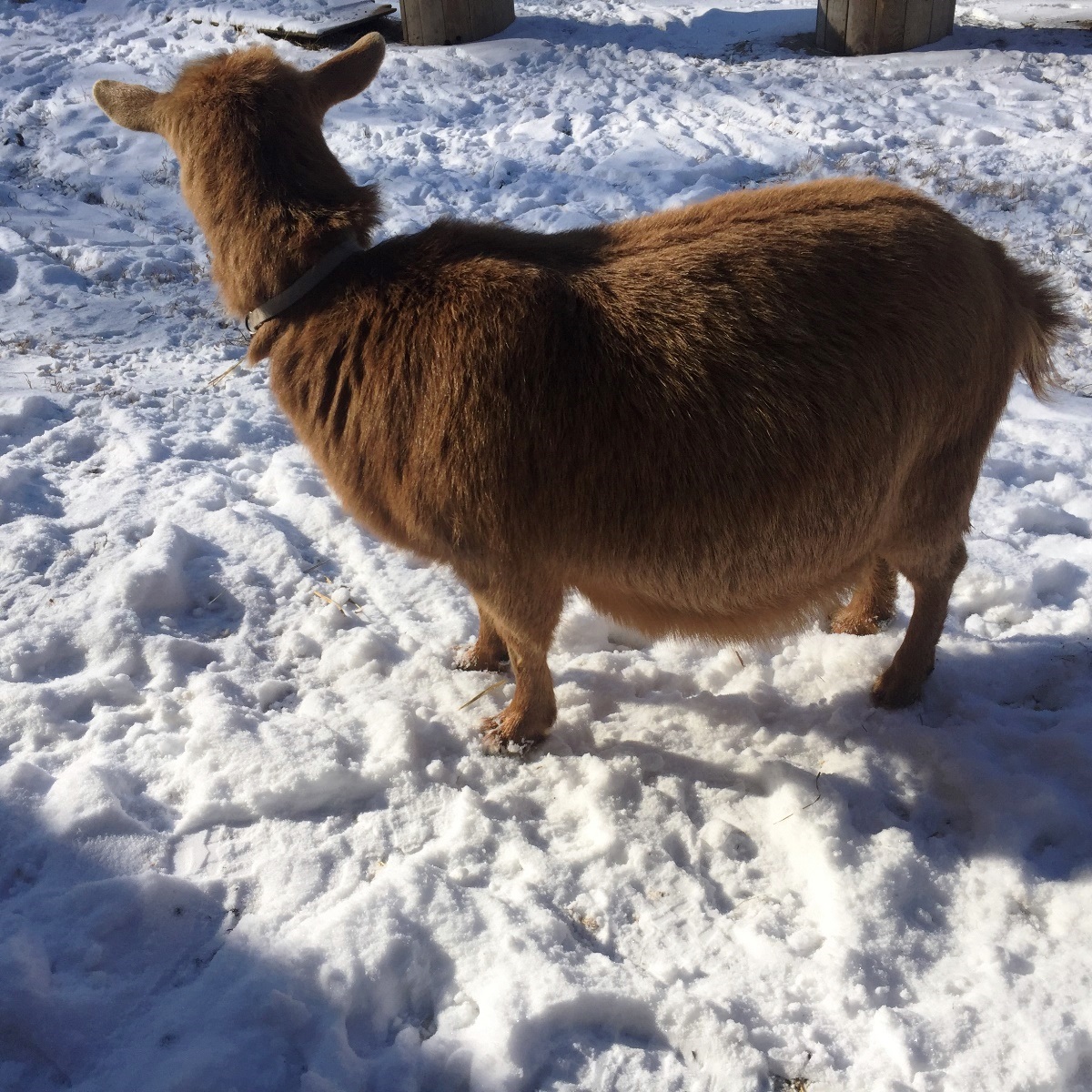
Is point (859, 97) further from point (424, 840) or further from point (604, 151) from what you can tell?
point (424, 840)

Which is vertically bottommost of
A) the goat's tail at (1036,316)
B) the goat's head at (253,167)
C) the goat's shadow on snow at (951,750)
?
the goat's shadow on snow at (951,750)

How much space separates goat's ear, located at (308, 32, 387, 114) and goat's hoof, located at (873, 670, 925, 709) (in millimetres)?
2421

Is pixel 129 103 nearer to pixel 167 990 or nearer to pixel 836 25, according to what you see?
pixel 167 990

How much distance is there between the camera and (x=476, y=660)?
3.12 metres

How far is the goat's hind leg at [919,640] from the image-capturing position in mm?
2844

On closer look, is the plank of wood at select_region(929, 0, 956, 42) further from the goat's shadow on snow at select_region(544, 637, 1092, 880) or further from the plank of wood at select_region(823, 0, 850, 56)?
the goat's shadow on snow at select_region(544, 637, 1092, 880)

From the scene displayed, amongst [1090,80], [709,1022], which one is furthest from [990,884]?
[1090,80]

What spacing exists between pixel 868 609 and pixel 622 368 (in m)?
1.51

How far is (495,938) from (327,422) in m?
1.38

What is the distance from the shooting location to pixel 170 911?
86.4 inches

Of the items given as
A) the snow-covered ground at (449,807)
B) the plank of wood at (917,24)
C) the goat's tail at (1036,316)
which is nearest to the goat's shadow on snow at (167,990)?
the snow-covered ground at (449,807)

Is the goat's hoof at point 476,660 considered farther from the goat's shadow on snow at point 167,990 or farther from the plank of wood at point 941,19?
the plank of wood at point 941,19

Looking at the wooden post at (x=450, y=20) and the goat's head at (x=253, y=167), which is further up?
the goat's head at (x=253, y=167)

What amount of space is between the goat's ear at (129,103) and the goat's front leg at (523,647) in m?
1.63
